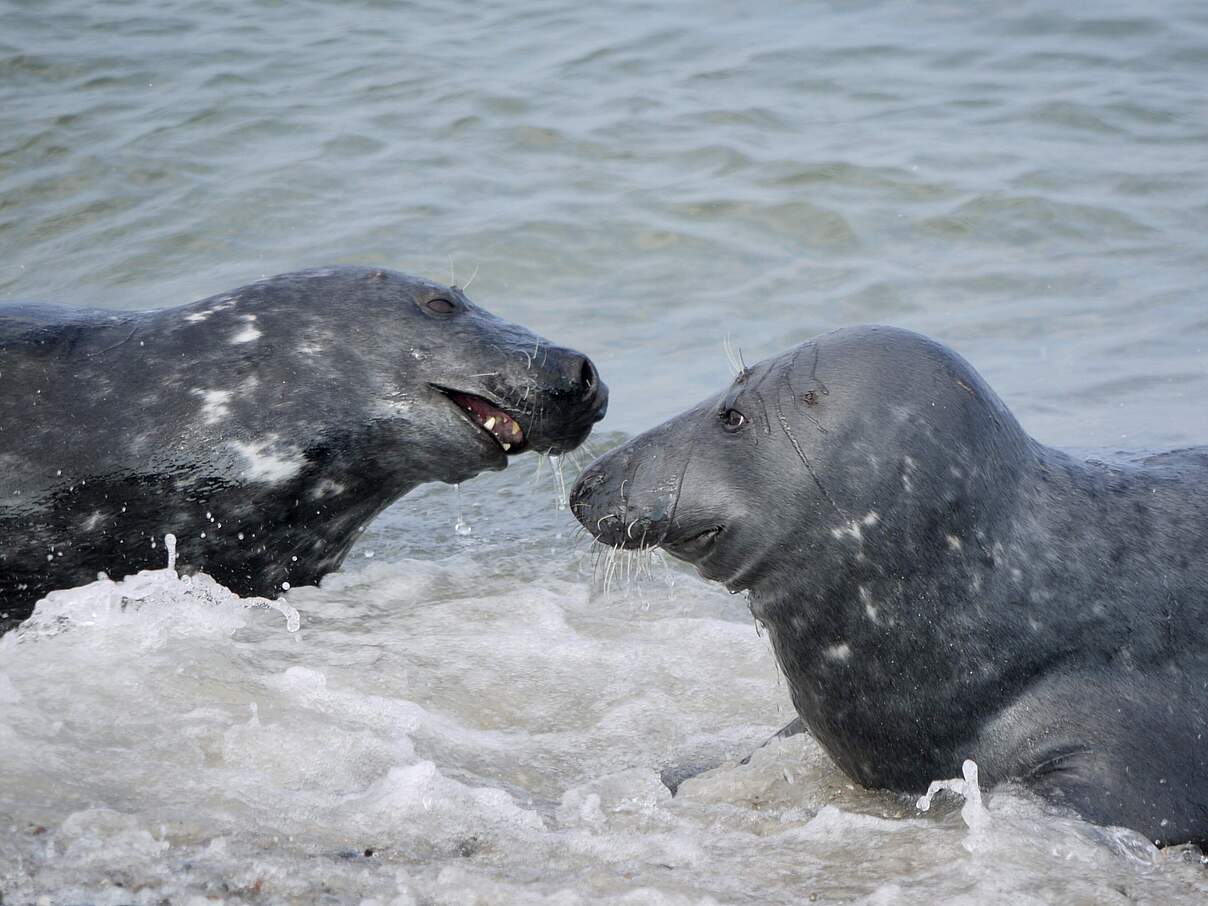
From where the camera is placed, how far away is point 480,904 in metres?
3.53

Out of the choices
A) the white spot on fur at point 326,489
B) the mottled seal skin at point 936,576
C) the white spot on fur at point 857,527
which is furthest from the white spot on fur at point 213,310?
the white spot on fur at point 857,527

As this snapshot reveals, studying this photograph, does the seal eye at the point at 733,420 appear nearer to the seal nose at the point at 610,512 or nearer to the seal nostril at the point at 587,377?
the seal nose at the point at 610,512

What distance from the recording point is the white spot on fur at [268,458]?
518 cm

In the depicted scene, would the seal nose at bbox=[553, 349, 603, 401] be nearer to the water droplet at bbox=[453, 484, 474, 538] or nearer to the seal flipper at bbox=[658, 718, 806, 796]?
the seal flipper at bbox=[658, 718, 806, 796]

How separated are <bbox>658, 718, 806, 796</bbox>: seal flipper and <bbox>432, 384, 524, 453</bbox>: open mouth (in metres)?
1.39

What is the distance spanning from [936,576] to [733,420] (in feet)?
2.11

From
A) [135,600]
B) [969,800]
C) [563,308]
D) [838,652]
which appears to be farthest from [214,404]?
[563,308]

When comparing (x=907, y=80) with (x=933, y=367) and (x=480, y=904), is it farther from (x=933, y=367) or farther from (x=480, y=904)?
(x=480, y=904)

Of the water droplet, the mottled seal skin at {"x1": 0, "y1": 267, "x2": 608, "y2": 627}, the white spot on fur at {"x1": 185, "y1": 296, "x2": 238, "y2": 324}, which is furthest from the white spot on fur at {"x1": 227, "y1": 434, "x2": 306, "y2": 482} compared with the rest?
the water droplet

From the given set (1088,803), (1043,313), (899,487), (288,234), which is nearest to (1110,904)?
(1088,803)

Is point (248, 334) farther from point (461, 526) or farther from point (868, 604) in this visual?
point (868, 604)

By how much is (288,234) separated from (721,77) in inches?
162

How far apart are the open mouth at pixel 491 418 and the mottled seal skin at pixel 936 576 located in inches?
51.2

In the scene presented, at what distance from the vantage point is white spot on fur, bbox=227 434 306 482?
204 inches
